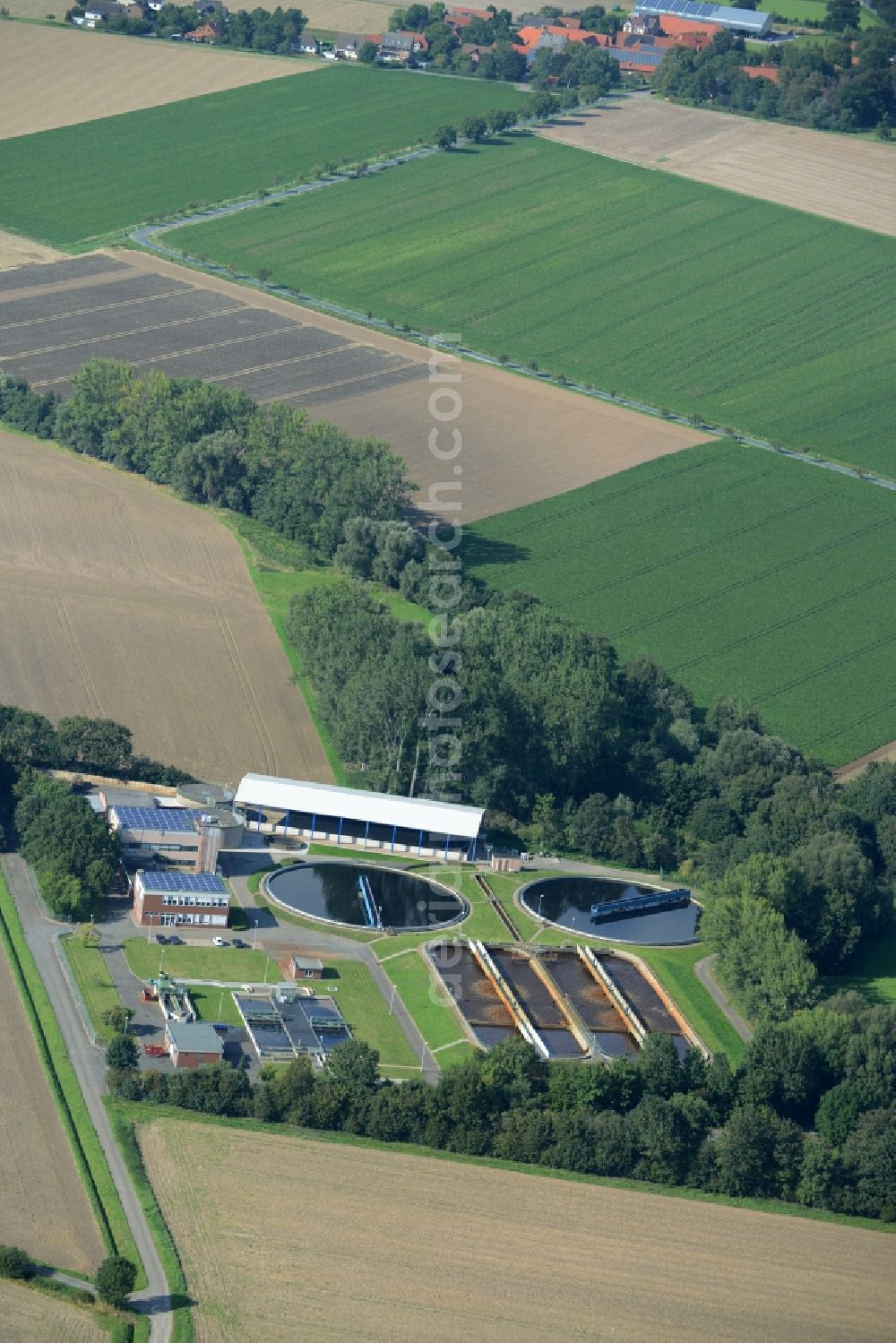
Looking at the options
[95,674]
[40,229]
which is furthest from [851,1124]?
[40,229]

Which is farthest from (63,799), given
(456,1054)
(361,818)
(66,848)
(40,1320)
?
(40,1320)

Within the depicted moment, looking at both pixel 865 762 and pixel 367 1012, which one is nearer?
pixel 367 1012

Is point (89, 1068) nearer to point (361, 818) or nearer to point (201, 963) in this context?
point (201, 963)

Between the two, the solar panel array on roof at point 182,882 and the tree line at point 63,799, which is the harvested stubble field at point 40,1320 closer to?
the tree line at point 63,799

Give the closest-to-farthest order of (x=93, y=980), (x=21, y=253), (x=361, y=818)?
(x=93, y=980) → (x=361, y=818) → (x=21, y=253)

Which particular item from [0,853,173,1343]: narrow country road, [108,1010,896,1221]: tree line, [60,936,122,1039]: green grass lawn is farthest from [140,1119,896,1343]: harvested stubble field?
[60,936,122,1039]: green grass lawn

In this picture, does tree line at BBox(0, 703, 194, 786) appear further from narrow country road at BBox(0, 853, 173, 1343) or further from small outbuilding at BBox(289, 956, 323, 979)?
small outbuilding at BBox(289, 956, 323, 979)
